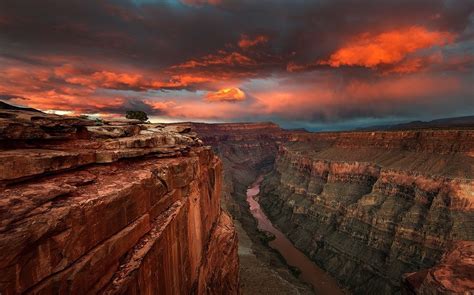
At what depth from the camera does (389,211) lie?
49250mm

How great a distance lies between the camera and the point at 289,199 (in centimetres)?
8162

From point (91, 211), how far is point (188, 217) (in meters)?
10.2

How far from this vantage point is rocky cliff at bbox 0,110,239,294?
760cm

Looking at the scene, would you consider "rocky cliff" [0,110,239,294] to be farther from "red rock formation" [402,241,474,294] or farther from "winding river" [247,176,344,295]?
"winding river" [247,176,344,295]

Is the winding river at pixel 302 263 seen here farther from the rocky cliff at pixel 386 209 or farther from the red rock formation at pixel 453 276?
the red rock formation at pixel 453 276

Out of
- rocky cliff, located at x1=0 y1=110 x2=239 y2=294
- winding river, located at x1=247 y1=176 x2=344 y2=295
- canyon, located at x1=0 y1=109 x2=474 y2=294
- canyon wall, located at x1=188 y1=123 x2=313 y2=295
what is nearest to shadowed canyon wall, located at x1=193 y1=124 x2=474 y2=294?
canyon, located at x1=0 y1=109 x2=474 y2=294

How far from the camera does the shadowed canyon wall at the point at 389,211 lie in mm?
39031

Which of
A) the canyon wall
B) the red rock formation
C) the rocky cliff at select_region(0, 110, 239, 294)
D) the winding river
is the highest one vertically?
the rocky cliff at select_region(0, 110, 239, 294)

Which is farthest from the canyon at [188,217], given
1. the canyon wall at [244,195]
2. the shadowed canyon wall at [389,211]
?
the canyon wall at [244,195]

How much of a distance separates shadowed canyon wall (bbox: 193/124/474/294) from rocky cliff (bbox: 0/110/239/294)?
572 inches

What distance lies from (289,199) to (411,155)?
3391 cm

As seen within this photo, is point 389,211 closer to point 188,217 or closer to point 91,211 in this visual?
point 188,217

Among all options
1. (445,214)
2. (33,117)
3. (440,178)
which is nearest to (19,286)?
(33,117)

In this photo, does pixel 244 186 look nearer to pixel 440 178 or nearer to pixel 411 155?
pixel 411 155
